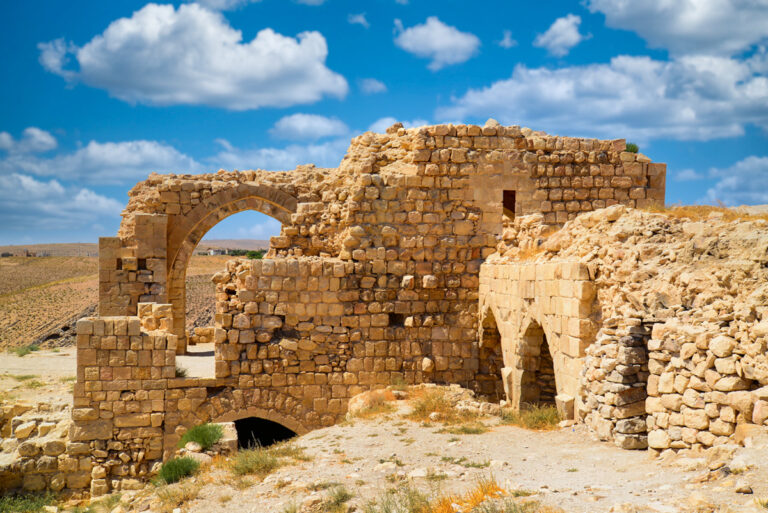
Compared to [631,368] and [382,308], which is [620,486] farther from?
[382,308]

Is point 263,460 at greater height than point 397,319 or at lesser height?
lesser

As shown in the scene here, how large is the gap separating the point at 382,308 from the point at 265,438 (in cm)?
385

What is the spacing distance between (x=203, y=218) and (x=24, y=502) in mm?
8377

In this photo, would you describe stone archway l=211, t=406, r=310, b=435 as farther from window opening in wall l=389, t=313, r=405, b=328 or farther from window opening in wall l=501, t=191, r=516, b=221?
window opening in wall l=501, t=191, r=516, b=221

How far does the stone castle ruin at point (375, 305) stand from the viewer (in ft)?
31.6

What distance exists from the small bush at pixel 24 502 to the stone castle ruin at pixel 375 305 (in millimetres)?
256

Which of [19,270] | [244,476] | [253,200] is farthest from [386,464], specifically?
[19,270]

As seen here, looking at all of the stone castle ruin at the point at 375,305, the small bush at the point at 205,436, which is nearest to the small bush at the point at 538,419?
the stone castle ruin at the point at 375,305

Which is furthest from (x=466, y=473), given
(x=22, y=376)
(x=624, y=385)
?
(x=22, y=376)

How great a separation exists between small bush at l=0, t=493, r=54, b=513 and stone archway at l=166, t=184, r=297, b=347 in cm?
664

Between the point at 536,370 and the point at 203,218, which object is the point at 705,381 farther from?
the point at 203,218

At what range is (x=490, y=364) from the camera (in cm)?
1055

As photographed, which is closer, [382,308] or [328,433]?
[328,433]

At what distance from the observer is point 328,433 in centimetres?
819
